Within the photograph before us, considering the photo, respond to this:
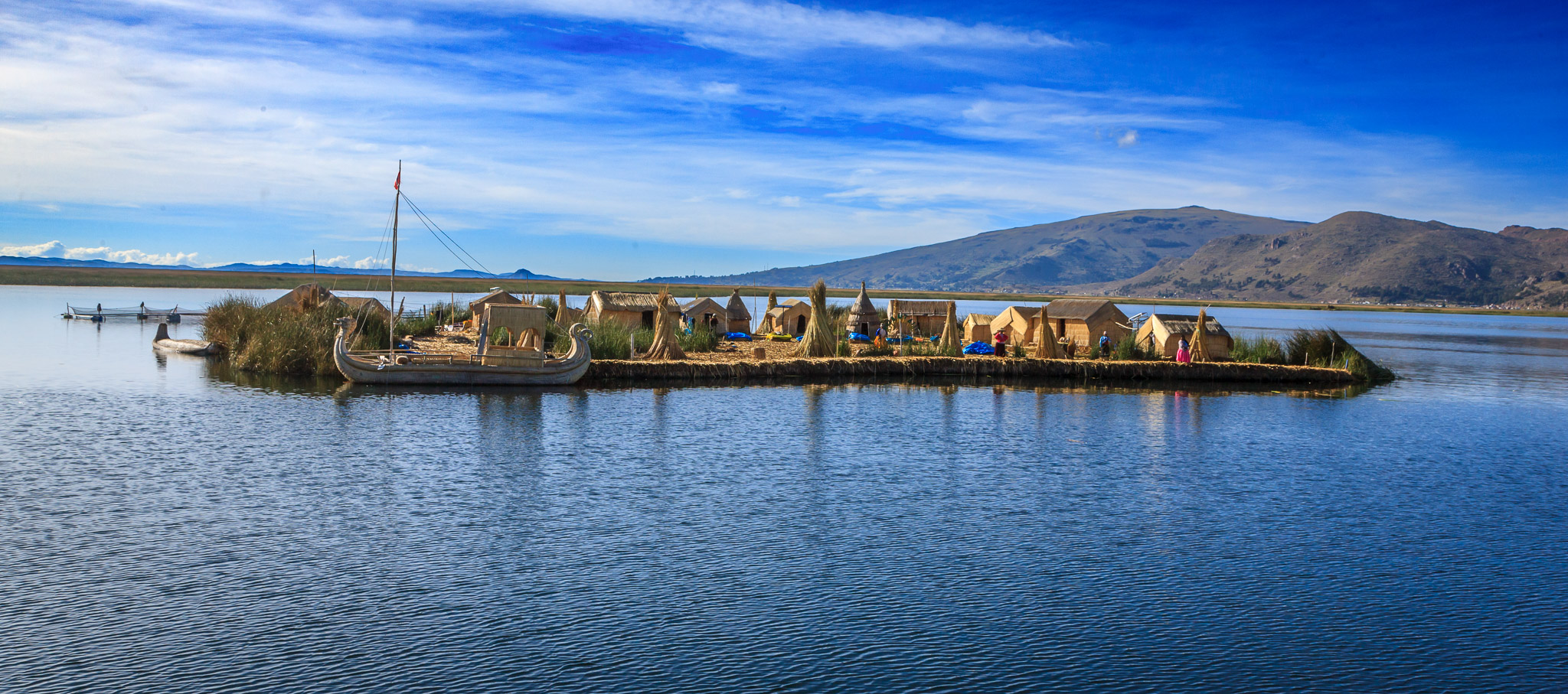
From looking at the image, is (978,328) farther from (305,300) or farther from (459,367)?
(305,300)

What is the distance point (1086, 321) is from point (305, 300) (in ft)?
96.8

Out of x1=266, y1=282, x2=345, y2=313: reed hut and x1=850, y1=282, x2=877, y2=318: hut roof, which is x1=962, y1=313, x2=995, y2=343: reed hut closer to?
x1=850, y1=282, x2=877, y2=318: hut roof

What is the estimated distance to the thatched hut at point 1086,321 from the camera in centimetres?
3781

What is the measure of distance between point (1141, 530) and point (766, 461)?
6.41 m

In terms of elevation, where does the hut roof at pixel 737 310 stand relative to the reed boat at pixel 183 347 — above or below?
above

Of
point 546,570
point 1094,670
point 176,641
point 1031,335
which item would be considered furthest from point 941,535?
point 1031,335

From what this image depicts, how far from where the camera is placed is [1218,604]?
9.95m

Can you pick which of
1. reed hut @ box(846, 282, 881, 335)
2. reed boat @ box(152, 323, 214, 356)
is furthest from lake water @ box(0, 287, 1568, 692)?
reed hut @ box(846, 282, 881, 335)

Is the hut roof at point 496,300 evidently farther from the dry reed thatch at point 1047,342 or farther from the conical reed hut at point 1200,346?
the conical reed hut at point 1200,346

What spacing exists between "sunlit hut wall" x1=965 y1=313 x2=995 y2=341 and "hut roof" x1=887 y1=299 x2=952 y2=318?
64.1 inches

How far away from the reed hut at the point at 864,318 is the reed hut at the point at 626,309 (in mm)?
7335

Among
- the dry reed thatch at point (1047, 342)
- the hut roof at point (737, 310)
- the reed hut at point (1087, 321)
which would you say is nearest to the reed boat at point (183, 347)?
the hut roof at point (737, 310)

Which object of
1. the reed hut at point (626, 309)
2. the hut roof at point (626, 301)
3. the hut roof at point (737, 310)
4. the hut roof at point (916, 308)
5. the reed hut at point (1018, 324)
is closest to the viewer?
the reed hut at point (1018, 324)

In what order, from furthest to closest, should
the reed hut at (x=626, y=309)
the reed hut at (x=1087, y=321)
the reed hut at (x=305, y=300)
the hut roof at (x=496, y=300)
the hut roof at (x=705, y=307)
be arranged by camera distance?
1. the hut roof at (x=705, y=307)
2. the hut roof at (x=496, y=300)
3. the reed hut at (x=626, y=309)
4. the reed hut at (x=1087, y=321)
5. the reed hut at (x=305, y=300)
